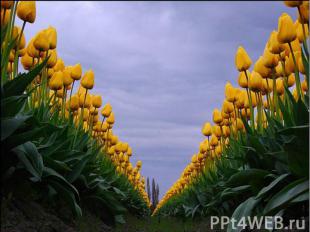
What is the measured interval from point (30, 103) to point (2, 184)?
1724 millimetres

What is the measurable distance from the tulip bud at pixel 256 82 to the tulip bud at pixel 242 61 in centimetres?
36

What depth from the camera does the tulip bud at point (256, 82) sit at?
17.2 ft

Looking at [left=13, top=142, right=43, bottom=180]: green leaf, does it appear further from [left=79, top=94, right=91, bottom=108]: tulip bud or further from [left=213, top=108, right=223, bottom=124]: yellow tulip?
[left=213, top=108, right=223, bottom=124]: yellow tulip

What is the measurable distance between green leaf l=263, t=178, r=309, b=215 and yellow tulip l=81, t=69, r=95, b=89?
3.70 meters

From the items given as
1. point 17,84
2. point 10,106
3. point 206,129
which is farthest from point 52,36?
point 206,129

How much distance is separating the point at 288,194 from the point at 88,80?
3.84 meters

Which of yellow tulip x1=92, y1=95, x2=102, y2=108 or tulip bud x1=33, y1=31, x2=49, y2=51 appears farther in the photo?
yellow tulip x1=92, y1=95, x2=102, y2=108

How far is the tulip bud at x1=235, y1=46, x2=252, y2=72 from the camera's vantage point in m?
5.58

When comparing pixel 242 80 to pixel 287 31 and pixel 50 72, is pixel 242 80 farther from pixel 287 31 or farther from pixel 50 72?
pixel 50 72

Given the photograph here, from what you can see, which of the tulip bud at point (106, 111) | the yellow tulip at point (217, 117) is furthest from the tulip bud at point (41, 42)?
the yellow tulip at point (217, 117)

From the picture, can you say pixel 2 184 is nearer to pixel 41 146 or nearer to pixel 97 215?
pixel 41 146

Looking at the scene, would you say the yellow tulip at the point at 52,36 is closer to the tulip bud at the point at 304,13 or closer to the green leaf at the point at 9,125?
the green leaf at the point at 9,125

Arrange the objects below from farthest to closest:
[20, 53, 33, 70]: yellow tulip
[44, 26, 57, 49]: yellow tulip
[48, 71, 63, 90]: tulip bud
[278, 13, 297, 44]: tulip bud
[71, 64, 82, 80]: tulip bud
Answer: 1. [71, 64, 82, 80]: tulip bud
2. [48, 71, 63, 90]: tulip bud
3. [20, 53, 33, 70]: yellow tulip
4. [44, 26, 57, 49]: yellow tulip
5. [278, 13, 297, 44]: tulip bud

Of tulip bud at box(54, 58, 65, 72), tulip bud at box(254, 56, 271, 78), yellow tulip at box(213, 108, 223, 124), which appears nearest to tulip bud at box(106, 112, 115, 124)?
yellow tulip at box(213, 108, 223, 124)
